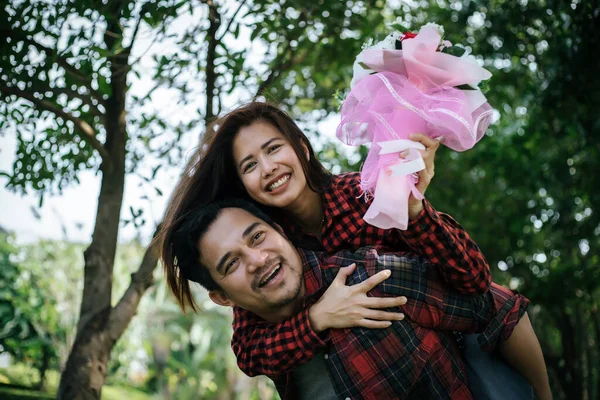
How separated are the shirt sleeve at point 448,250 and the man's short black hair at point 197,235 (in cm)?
69

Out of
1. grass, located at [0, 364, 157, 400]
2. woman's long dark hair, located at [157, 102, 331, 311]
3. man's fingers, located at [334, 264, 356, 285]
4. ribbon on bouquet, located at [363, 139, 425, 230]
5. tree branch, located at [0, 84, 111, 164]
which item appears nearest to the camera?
ribbon on bouquet, located at [363, 139, 425, 230]

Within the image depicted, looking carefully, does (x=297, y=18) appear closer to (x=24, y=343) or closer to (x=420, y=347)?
(x=420, y=347)

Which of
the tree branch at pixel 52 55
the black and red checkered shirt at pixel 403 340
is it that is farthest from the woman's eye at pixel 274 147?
the tree branch at pixel 52 55

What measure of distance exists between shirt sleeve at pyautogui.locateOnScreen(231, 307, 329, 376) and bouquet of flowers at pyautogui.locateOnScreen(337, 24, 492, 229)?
20.0 inches

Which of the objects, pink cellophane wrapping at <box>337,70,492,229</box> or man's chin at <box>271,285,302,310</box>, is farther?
man's chin at <box>271,285,302,310</box>

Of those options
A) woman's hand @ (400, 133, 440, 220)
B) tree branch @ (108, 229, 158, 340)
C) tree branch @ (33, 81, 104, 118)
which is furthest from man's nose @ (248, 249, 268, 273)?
tree branch @ (33, 81, 104, 118)

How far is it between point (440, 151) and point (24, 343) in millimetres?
6656

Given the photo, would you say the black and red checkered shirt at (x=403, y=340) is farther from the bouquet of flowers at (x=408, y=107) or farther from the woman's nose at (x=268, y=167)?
the woman's nose at (x=268, y=167)

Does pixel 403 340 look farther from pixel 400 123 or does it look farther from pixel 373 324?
pixel 400 123

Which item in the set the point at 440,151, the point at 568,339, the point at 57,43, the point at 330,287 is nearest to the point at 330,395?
the point at 330,287

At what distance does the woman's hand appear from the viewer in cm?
207

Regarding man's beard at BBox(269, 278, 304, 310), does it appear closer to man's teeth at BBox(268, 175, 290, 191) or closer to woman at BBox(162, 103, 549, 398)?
woman at BBox(162, 103, 549, 398)

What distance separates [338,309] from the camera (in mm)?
2293

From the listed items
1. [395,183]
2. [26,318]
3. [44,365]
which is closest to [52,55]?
[395,183]
